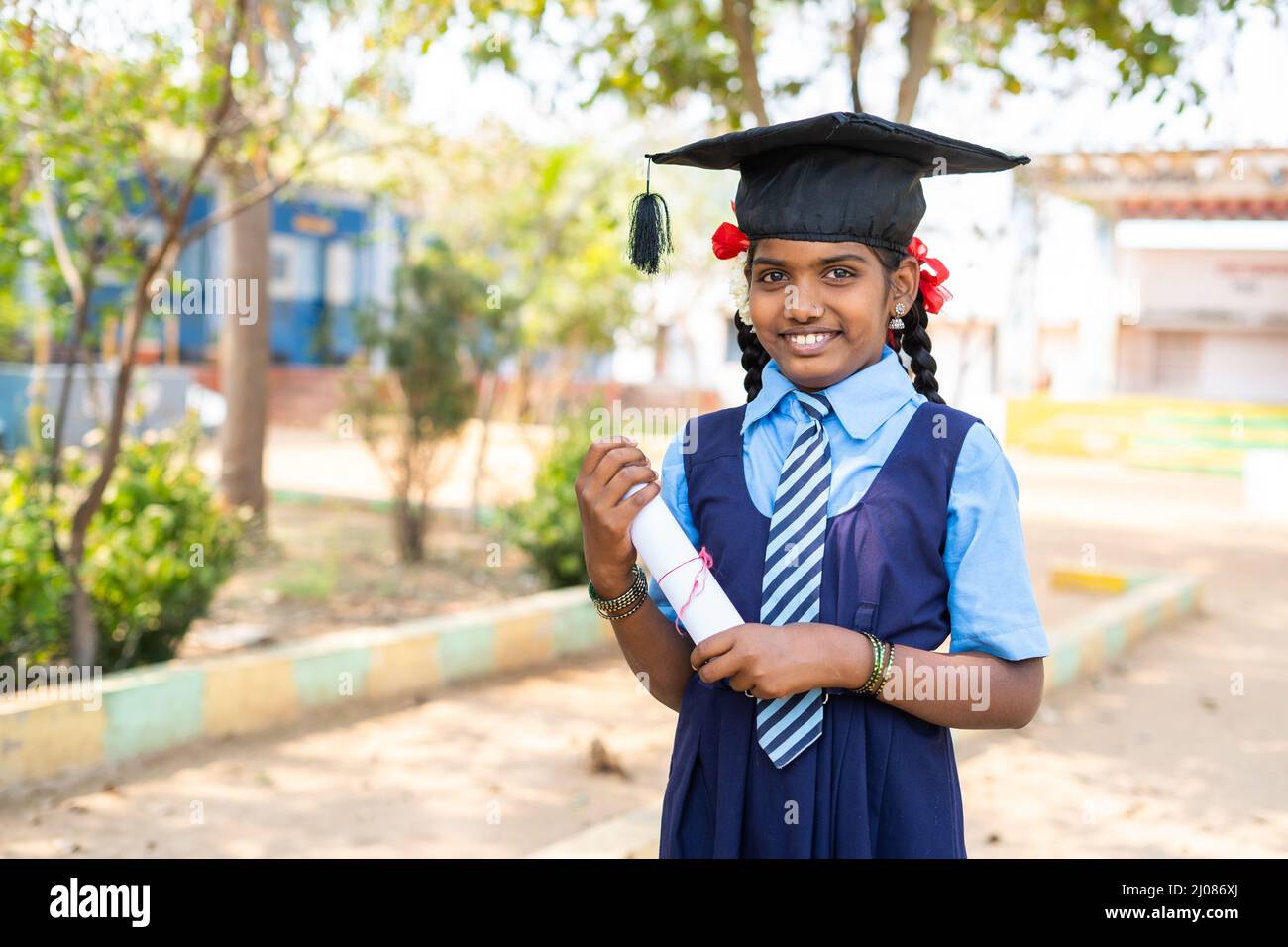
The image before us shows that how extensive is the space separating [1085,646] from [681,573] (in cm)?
533

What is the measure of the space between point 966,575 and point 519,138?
6.81 m

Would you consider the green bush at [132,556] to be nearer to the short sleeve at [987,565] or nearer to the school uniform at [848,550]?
the school uniform at [848,550]

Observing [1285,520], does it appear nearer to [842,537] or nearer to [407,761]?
[407,761]

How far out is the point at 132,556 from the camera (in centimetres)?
502

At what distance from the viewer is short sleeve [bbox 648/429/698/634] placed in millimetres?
1823

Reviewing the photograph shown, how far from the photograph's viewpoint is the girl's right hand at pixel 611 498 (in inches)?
63.7

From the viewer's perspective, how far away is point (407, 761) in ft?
14.9

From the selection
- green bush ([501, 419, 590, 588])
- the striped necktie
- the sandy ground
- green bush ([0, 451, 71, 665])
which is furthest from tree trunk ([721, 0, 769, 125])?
the striped necktie

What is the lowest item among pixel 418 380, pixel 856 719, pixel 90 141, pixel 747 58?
pixel 856 719

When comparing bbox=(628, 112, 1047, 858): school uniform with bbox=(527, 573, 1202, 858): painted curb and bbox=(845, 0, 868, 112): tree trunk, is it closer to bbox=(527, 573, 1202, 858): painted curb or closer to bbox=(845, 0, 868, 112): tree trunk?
bbox=(527, 573, 1202, 858): painted curb

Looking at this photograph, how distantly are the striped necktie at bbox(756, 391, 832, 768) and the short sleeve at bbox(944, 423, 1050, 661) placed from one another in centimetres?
17

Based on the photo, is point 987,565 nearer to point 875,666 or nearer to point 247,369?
point 875,666

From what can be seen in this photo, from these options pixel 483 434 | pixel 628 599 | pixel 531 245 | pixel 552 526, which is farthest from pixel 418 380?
A: pixel 628 599
